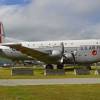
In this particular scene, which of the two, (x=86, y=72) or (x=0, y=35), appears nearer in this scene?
(x=86, y=72)

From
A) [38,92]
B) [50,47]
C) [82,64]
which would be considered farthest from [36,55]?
[38,92]

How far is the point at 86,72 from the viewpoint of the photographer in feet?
146

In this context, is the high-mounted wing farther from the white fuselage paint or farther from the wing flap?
the white fuselage paint

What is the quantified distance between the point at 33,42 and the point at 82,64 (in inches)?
355

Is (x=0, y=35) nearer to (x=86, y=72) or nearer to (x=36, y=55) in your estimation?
(x=36, y=55)

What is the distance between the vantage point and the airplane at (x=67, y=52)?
60062 mm

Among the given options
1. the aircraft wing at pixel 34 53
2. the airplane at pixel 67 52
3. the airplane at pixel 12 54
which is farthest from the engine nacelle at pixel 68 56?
the airplane at pixel 12 54

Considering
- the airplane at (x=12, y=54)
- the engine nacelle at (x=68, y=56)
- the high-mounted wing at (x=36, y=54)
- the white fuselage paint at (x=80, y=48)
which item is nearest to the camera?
the high-mounted wing at (x=36, y=54)

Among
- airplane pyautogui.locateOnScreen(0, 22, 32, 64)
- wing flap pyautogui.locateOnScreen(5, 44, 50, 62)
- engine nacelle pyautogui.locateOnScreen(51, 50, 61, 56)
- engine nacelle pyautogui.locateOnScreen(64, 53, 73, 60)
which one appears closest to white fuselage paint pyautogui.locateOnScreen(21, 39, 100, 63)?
engine nacelle pyautogui.locateOnScreen(64, 53, 73, 60)

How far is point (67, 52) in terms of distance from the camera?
6128cm

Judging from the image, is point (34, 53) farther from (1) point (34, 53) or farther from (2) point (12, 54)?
(2) point (12, 54)

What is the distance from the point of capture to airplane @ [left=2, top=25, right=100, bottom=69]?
60062 mm

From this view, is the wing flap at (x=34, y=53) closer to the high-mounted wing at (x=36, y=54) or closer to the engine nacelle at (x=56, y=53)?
the high-mounted wing at (x=36, y=54)

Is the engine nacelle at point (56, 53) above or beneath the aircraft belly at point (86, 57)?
above
